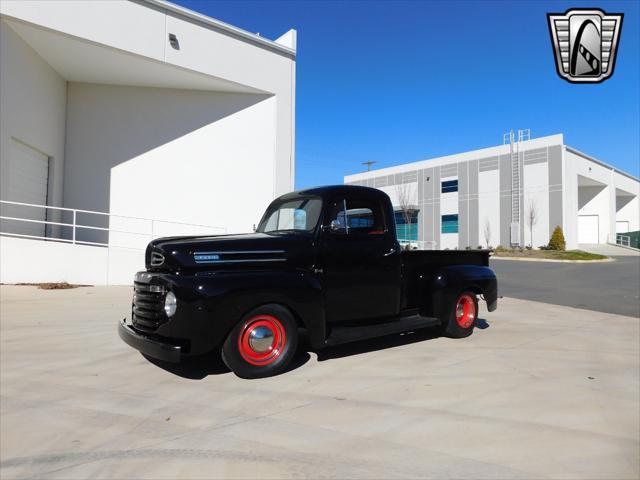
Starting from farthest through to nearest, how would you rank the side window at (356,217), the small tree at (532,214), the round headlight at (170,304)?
the small tree at (532,214), the side window at (356,217), the round headlight at (170,304)

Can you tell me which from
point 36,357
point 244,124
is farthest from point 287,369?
point 244,124

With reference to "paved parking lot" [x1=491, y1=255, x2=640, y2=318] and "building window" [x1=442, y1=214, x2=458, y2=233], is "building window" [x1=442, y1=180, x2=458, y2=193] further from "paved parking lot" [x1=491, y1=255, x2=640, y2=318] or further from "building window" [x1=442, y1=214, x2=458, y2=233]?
"paved parking lot" [x1=491, y1=255, x2=640, y2=318]

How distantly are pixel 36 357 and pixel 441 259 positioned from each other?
5.12m

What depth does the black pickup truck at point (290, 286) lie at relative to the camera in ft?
11.9

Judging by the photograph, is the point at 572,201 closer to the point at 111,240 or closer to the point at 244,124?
the point at 244,124

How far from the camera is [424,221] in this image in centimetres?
4519

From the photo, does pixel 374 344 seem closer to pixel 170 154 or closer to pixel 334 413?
pixel 334 413

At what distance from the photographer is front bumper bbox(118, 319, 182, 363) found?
3475 millimetres

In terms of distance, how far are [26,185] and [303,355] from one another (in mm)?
12332

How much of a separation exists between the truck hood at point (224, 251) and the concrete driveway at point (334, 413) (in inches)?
43.8

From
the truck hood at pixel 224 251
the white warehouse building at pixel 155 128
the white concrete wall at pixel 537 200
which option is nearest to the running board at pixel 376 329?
the truck hood at pixel 224 251

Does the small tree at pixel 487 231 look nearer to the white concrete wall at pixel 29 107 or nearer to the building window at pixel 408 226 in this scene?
the building window at pixel 408 226

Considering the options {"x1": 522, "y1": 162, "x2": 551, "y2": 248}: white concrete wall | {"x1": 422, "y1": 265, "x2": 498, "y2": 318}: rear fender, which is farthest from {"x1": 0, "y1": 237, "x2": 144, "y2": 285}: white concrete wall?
{"x1": 522, "y1": 162, "x2": 551, "y2": 248}: white concrete wall

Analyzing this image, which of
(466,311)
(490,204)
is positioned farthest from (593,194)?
(466,311)
